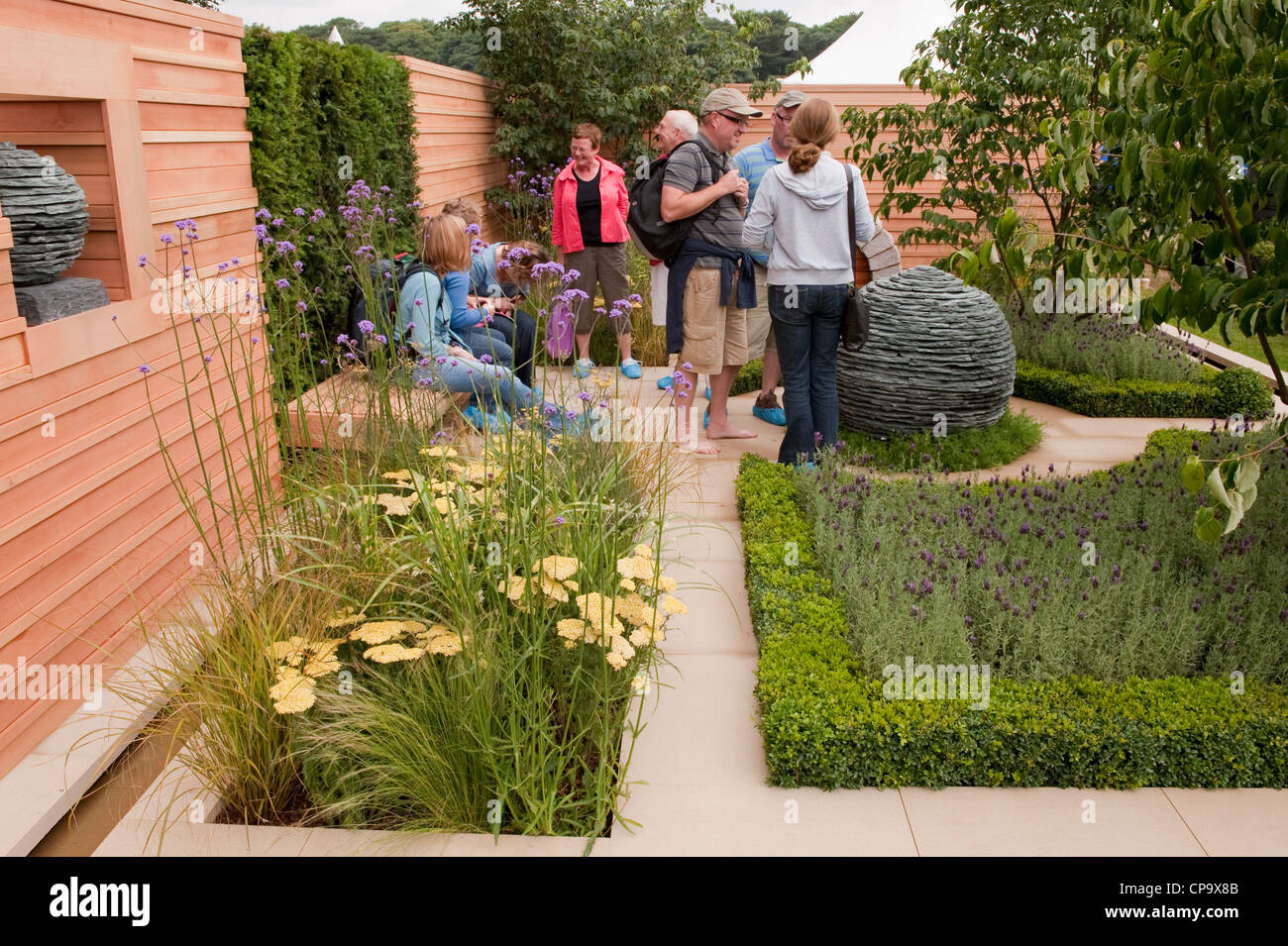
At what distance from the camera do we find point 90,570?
13.1 feet

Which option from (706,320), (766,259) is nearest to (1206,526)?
(706,320)

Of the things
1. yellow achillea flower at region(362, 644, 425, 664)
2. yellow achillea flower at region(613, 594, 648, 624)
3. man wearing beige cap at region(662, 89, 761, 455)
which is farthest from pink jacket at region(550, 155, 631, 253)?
yellow achillea flower at region(362, 644, 425, 664)

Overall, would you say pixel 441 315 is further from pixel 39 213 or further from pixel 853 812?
pixel 853 812

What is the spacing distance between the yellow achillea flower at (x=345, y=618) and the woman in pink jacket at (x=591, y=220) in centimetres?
511

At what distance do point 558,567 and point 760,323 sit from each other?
15.7ft

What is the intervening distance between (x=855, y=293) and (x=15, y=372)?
3.92 m

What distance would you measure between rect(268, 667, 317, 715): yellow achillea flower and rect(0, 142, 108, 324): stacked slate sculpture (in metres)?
1.80

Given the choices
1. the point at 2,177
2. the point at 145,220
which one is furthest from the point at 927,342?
the point at 2,177

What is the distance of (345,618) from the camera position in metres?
3.44

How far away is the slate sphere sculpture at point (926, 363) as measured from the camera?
260 inches

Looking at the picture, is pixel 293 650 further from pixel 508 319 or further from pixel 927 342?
pixel 927 342

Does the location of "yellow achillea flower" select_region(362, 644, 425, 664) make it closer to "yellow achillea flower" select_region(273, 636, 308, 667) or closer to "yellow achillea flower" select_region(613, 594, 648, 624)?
"yellow achillea flower" select_region(273, 636, 308, 667)

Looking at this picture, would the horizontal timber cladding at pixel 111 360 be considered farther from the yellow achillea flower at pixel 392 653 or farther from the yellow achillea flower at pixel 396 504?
the yellow achillea flower at pixel 392 653

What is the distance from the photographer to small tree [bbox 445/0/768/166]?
12.1 meters
